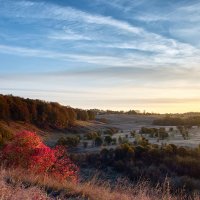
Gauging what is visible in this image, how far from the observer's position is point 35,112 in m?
63.3

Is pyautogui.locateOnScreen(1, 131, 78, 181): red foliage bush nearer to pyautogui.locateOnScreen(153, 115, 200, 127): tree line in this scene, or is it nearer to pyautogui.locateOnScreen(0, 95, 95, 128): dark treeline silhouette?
pyautogui.locateOnScreen(0, 95, 95, 128): dark treeline silhouette

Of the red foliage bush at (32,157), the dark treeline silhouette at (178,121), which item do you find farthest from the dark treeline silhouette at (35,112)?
the red foliage bush at (32,157)

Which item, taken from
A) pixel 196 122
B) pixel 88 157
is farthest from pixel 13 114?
pixel 196 122

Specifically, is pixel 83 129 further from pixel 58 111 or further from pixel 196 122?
pixel 196 122

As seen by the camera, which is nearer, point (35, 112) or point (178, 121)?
point (35, 112)

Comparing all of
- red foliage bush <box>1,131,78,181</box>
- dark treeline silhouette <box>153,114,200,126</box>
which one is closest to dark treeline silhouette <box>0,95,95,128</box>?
dark treeline silhouette <box>153,114,200,126</box>

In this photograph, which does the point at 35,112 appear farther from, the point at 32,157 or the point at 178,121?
the point at 32,157

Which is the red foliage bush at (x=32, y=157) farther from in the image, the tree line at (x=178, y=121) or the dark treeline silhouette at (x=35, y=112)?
the tree line at (x=178, y=121)

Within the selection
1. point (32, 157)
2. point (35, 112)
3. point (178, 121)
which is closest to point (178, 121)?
point (178, 121)

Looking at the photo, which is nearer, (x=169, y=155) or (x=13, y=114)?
(x=169, y=155)

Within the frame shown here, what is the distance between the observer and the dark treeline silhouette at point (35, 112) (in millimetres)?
58875

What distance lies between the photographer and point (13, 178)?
10578 millimetres

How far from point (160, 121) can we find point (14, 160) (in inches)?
3366

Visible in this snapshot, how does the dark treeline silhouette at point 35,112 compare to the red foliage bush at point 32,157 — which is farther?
the dark treeline silhouette at point 35,112
